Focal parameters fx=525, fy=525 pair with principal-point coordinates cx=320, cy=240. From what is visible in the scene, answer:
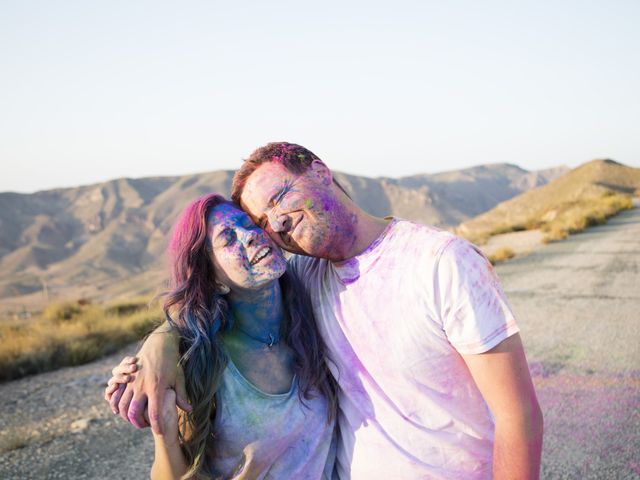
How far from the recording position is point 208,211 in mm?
2203

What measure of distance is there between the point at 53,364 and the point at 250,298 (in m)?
6.67

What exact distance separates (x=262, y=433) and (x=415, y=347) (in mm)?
698

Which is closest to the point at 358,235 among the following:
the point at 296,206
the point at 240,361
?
the point at 296,206

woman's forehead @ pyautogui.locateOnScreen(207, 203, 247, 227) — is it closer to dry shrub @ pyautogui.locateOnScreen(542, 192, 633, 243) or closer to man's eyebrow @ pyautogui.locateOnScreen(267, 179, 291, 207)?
man's eyebrow @ pyautogui.locateOnScreen(267, 179, 291, 207)

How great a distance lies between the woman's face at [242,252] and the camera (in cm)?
209

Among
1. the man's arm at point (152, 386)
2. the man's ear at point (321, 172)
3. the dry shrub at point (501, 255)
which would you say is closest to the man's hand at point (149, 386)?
the man's arm at point (152, 386)

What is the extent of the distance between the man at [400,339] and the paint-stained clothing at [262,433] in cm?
18

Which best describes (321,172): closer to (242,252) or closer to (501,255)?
(242,252)

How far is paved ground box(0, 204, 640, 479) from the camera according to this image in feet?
13.6

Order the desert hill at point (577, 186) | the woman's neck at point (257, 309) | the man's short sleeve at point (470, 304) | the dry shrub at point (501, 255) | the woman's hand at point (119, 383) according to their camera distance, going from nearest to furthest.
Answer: the man's short sleeve at point (470, 304) → the woman's hand at point (119, 383) → the woman's neck at point (257, 309) → the dry shrub at point (501, 255) → the desert hill at point (577, 186)

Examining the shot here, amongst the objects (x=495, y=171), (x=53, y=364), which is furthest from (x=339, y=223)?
(x=495, y=171)

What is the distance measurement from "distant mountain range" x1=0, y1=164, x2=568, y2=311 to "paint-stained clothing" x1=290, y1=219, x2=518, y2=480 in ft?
175

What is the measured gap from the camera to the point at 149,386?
5.93 ft

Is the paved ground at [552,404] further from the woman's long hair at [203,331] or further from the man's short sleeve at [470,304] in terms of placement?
the man's short sleeve at [470,304]
